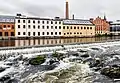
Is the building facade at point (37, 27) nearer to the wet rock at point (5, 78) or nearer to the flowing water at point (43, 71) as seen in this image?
the flowing water at point (43, 71)

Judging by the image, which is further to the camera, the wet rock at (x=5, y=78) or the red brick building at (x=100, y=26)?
the red brick building at (x=100, y=26)

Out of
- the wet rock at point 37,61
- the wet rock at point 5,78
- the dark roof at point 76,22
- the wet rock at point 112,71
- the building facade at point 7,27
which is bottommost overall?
the wet rock at point 5,78

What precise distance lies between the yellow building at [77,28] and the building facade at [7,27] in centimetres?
2158

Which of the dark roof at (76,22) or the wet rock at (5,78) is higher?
the dark roof at (76,22)

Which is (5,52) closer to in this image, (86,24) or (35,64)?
(35,64)

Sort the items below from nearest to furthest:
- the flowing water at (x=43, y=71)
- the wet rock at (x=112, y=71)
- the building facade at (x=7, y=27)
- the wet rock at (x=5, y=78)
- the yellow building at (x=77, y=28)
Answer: the flowing water at (x=43, y=71) < the wet rock at (x=5, y=78) < the wet rock at (x=112, y=71) < the building facade at (x=7, y=27) < the yellow building at (x=77, y=28)

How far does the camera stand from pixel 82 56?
Result: 40812 mm

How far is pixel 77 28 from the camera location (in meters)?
96.6

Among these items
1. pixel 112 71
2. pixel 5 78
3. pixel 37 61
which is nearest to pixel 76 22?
pixel 37 61

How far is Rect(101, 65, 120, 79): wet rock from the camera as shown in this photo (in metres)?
26.4

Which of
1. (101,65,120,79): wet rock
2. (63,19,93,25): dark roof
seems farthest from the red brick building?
(101,65,120,79): wet rock

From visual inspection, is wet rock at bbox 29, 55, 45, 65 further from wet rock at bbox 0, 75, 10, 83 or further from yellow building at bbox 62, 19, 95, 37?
yellow building at bbox 62, 19, 95, 37

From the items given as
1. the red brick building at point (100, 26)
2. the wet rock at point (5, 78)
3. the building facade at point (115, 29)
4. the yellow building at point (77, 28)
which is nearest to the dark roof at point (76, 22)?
the yellow building at point (77, 28)

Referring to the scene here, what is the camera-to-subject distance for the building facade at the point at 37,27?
81.3 metres
